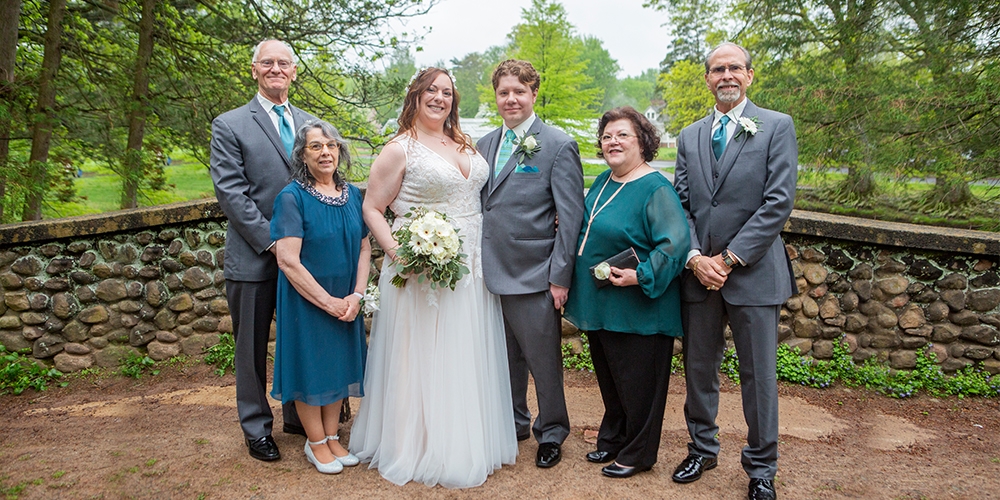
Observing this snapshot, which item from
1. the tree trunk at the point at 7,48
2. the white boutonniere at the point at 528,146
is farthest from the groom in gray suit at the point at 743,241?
the tree trunk at the point at 7,48

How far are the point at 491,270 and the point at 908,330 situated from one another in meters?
3.10

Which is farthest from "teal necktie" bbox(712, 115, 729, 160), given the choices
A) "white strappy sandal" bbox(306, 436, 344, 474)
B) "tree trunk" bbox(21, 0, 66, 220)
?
"tree trunk" bbox(21, 0, 66, 220)

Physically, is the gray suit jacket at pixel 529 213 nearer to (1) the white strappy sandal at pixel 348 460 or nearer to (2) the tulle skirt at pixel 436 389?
(2) the tulle skirt at pixel 436 389

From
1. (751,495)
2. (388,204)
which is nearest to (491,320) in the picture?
(388,204)

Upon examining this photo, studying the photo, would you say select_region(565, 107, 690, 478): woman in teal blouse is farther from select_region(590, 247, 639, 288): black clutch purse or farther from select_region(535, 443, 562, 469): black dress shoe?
select_region(535, 443, 562, 469): black dress shoe

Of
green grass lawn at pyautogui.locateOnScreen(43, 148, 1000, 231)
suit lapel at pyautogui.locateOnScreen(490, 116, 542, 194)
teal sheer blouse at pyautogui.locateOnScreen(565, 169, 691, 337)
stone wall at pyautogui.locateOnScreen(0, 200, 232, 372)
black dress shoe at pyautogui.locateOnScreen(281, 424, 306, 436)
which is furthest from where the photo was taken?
green grass lawn at pyautogui.locateOnScreen(43, 148, 1000, 231)

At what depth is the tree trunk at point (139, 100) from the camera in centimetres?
611

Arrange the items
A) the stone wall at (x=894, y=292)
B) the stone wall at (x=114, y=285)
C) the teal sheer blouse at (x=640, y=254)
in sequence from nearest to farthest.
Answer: the teal sheer blouse at (x=640, y=254), the stone wall at (x=894, y=292), the stone wall at (x=114, y=285)

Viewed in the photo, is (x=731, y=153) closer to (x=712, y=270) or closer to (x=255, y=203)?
(x=712, y=270)

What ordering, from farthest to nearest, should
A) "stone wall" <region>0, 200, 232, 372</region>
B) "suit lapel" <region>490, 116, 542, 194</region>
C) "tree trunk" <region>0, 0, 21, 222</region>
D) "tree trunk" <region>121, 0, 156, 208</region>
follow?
"tree trunk" <region>121, 0, 156, 208</region>
"tree trunk" <region>0, 0, 21, 222</region>
"stone wall" <region>0, 200, 232, 372</region>
"suit lapel" <region>490, 116, 542, 194</region>

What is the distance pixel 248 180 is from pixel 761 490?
292cm

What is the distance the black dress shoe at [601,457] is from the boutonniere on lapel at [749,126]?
1738 millimetres

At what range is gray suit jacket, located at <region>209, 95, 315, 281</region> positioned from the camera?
327 cm

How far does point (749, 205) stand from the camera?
9.87ft
